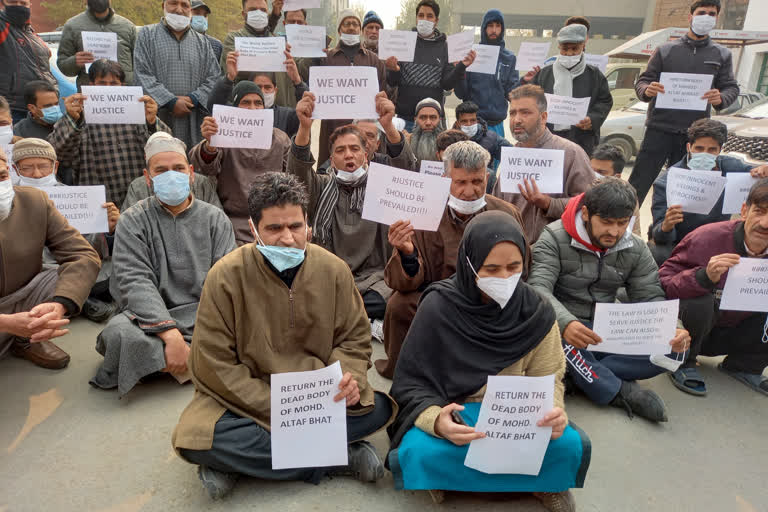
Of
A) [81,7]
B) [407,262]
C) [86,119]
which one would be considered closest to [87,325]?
[86,119]

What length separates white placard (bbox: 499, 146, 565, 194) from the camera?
4215 millimetres

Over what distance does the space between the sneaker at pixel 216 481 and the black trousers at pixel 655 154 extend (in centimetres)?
517

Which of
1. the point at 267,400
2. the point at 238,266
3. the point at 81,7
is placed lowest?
the point at 267,400

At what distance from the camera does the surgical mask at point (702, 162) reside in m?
4.75

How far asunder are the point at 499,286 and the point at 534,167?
1977 millimetres

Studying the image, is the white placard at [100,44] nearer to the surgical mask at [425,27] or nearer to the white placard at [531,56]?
the surgical mask at [425,27]

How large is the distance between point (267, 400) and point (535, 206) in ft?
9.13

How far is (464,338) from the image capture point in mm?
2678

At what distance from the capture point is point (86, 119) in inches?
189

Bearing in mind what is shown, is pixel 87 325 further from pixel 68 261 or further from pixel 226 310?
pixel 226 310

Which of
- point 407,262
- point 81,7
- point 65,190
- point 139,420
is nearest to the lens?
point 139,420

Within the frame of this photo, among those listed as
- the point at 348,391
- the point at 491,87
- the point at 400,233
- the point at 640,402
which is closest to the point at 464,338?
the point at 348,391

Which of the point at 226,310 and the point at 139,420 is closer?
the point at 226,310

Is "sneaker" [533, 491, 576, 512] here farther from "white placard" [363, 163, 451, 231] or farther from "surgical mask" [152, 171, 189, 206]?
"surgical mask" [152, 171, 189, 206]
